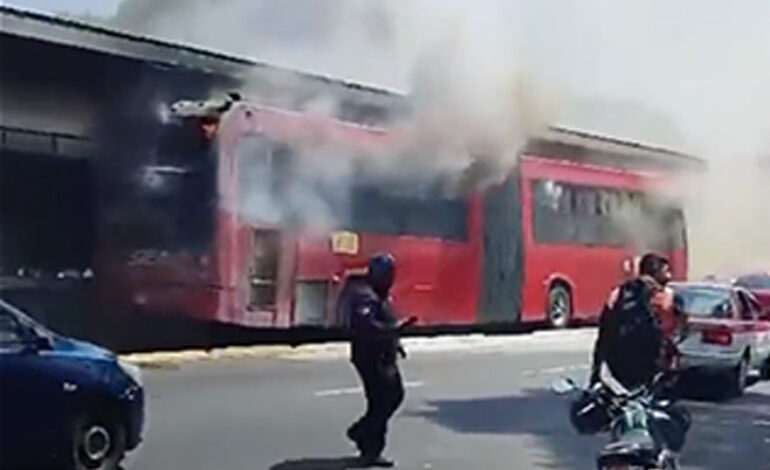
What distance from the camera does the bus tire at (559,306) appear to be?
31.4 meters

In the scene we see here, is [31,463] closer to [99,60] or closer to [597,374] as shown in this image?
[597,374]

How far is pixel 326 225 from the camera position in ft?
78.9

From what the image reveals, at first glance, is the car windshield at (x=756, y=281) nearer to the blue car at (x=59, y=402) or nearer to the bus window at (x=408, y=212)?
the bus window at (x=408, y=212)

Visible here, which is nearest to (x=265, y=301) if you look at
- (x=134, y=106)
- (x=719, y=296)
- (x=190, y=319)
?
(x=190, y=319)

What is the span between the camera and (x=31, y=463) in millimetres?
10828

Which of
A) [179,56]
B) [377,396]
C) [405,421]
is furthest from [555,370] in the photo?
[377,396]

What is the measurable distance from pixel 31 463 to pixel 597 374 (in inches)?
149

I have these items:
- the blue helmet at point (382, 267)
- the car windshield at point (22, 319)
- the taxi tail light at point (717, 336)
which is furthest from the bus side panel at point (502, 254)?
the car windshield at point (22, 319)

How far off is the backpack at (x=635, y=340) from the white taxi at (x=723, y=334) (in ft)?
25.6

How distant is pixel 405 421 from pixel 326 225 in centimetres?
832

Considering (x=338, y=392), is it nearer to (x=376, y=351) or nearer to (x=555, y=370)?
(x=555, y=370)

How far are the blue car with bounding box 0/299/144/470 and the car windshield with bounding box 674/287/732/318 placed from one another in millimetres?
10084

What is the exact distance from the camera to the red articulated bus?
22078 millimetres

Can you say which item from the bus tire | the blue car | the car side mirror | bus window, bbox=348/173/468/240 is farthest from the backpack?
the bus tire
